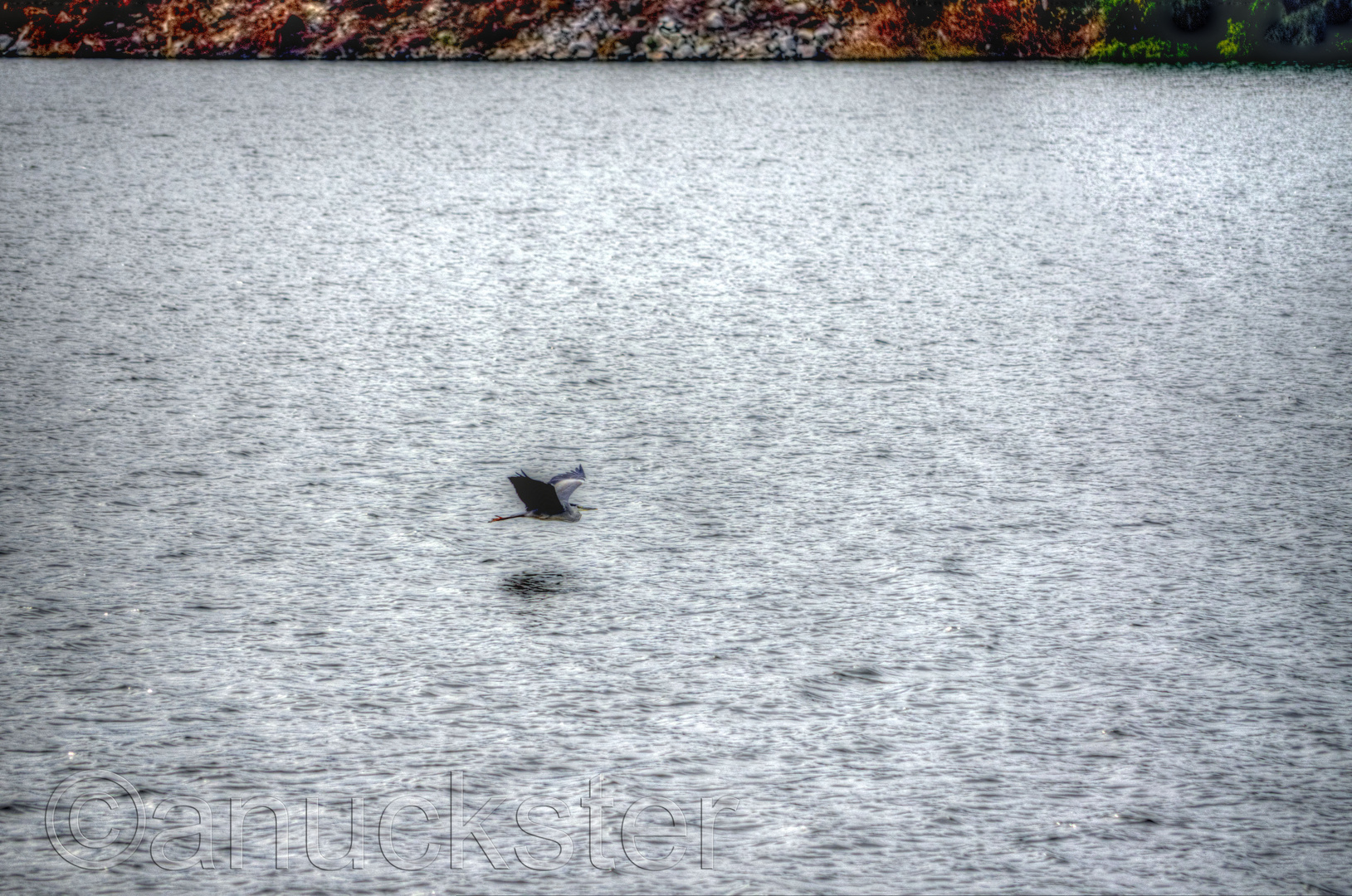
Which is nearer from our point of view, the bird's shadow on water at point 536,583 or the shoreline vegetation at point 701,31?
the bird's shadow on water at point 536,583

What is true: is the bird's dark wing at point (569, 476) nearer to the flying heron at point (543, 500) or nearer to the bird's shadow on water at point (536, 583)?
the flying heron at point (543, 500)

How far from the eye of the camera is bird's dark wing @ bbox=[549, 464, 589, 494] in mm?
2543

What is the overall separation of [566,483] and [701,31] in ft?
33.3

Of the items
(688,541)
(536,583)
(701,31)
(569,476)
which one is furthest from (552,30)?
(536,583)

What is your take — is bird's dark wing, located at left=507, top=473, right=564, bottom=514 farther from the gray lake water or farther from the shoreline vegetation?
the shoreline vegetation

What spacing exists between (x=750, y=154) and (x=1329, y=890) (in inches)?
Answer: 227

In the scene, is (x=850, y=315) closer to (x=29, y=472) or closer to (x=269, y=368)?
(x=269, y=368)

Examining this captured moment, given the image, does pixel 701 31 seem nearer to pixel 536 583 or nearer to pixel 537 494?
pixel 537 494

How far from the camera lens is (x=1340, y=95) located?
362 inches

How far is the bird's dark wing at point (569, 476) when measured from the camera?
8.34ft

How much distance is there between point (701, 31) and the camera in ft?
39.2

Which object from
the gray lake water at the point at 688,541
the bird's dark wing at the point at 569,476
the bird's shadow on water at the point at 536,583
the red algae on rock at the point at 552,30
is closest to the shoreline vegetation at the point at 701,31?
the red algae on rock at the point at 552,30

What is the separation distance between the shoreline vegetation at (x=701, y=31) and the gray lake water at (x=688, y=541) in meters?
6.65

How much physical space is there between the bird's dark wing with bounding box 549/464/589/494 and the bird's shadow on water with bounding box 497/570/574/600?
0.98 ft
